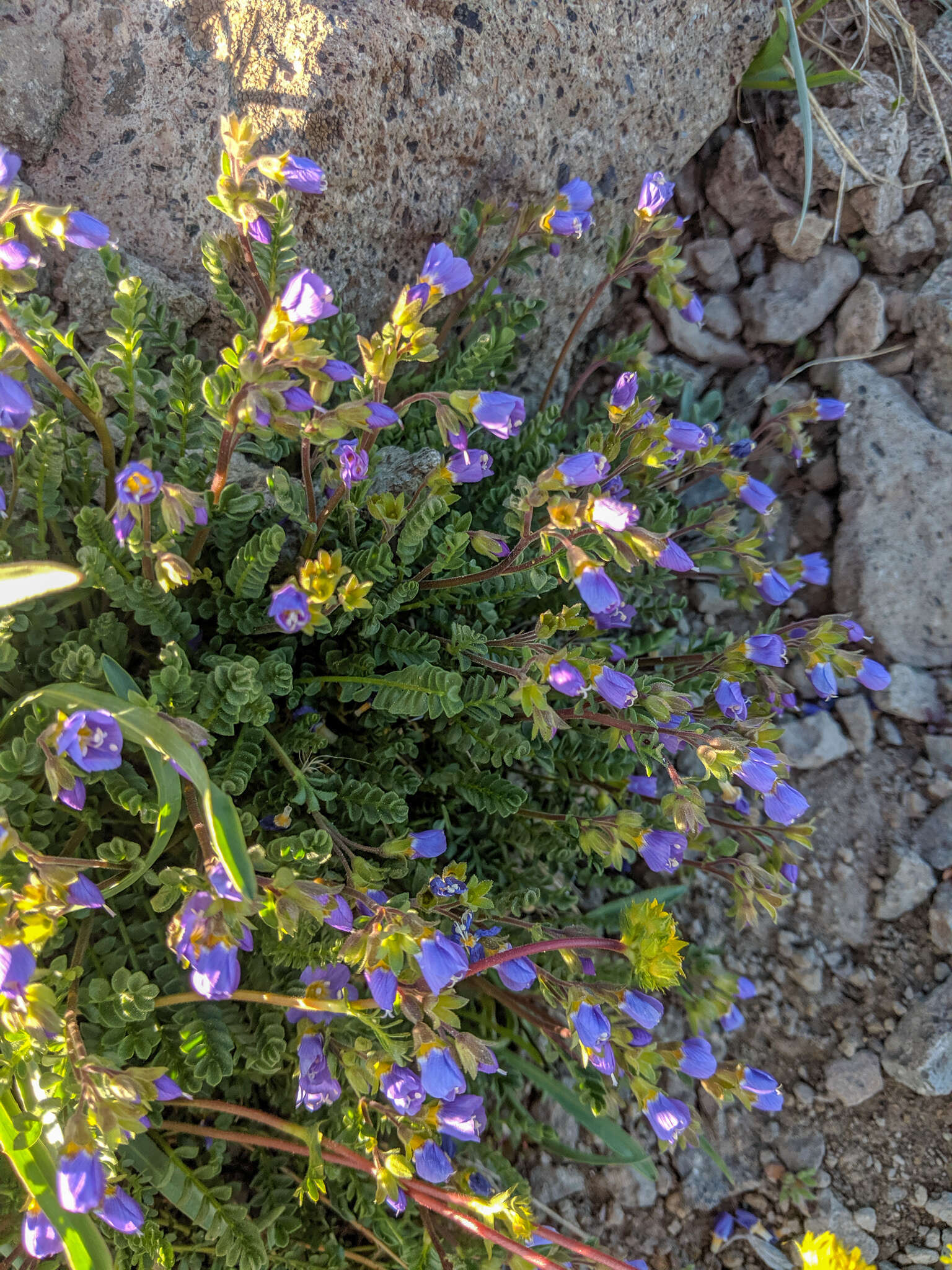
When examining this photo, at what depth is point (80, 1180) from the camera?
4.93ft

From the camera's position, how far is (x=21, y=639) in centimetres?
218

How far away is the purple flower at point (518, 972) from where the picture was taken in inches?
76.2

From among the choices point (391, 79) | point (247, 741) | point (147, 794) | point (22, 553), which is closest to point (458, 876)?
point (247, 741)

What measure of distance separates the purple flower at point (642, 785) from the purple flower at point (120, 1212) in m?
1.48

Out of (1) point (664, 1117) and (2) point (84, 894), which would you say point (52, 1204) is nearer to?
(2) point (84, 894)

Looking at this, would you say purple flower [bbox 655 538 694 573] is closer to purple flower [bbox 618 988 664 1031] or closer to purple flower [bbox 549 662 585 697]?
purple flower [bbox 549 662 585 697]

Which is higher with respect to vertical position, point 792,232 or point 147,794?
point 792,232

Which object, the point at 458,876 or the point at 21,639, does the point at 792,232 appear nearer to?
the point at 458,876

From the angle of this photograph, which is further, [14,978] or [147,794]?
[147,794]

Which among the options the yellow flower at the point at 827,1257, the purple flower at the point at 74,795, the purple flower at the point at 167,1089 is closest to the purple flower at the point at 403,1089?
the purple flower at the point at 167,1089

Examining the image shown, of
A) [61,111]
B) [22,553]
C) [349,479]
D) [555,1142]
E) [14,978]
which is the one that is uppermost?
[61,111]

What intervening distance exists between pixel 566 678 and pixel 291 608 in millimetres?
532

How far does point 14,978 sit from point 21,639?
0.95 metres

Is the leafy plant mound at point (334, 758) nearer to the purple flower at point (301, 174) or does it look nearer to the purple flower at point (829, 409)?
the purple flower at point (301, 174)
